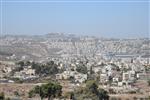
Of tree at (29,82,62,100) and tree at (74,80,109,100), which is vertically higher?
tree at (29,82,62,100)

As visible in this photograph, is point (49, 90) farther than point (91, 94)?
No

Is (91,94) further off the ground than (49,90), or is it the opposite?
(49,90)

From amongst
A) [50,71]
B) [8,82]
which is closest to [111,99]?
[8,82]

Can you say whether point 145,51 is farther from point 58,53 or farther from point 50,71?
point 50,71

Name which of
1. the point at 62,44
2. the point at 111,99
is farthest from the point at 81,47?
the point at 111,99

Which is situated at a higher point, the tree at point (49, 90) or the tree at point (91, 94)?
the tree at point (49, 90)

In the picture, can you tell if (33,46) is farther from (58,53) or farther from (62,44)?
(62,44)

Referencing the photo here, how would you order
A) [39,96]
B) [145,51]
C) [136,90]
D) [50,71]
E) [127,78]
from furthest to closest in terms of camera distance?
[145,51] < [50,71] < [127,78] < [136,90] < [39,96]

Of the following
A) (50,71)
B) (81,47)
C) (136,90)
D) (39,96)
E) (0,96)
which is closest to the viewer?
(0,96)

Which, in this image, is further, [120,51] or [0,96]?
[120,51]
